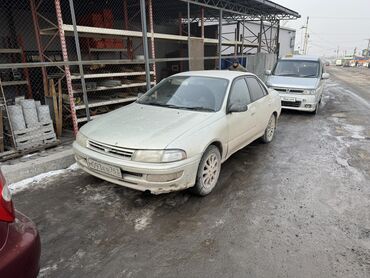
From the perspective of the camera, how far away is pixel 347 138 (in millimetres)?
6172

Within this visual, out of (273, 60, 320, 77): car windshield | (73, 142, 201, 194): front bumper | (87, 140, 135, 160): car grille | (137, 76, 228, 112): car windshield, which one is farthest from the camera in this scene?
(273, 60, 320, 77): car windshield

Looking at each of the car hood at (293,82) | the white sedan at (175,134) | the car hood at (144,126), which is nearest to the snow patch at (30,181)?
the white sedan at (175,134)

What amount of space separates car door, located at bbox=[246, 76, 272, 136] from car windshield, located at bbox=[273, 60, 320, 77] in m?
4.34

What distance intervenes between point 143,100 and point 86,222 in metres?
2.17

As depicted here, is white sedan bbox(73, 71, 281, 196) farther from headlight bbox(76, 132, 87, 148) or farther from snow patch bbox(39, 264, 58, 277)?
snow patch bbox(39, 264, 58, 277)

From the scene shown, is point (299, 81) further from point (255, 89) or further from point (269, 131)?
point (255, 89)

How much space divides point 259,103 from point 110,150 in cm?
295

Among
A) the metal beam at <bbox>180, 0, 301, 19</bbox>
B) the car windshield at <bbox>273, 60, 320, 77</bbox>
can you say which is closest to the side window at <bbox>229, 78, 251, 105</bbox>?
the car windshield at <bbox>273, 60, 320, 77</bbox>

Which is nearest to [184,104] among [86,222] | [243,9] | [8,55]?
[86,222]

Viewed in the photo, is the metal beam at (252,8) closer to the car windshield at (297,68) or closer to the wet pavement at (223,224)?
the car windshield at (297,68)

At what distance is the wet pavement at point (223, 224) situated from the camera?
2.45 meters

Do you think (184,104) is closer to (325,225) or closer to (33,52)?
(325,225)

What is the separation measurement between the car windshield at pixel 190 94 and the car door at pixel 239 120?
21cm

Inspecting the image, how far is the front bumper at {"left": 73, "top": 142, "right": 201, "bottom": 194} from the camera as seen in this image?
9.70 feet
